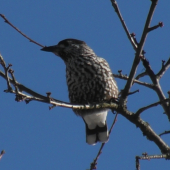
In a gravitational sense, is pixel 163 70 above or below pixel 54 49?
below

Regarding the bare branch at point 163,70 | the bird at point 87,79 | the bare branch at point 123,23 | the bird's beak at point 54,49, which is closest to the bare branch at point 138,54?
the bare branch at point 123,23

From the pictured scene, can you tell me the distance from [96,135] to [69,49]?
1.58 metres

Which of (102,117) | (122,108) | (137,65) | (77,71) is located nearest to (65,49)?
(77,71)

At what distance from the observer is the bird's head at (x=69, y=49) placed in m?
6.48

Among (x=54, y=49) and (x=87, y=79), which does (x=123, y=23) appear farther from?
(x=54, y=49)

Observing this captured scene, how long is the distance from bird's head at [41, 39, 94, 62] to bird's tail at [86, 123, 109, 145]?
1.38 metres

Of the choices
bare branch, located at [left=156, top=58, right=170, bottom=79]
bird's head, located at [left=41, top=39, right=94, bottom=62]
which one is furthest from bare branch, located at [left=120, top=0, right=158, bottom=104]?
bird's head, located at [left=41, top=39, right=94, bottom=62]

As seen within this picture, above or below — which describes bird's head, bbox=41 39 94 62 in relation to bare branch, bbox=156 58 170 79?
above

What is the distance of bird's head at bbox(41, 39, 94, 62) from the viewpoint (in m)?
6.48

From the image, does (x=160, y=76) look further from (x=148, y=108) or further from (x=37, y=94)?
(x=37, y=94)

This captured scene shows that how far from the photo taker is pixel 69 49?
657 centimetres

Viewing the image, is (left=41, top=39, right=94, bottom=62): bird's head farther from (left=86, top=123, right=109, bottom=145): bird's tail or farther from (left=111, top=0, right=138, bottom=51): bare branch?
(left=111, top=0, right=138, bottom=51): bare branch

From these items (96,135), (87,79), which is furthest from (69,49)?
(96,135)

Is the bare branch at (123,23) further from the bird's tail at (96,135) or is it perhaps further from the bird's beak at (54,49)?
the bird's tail at (96,135)
